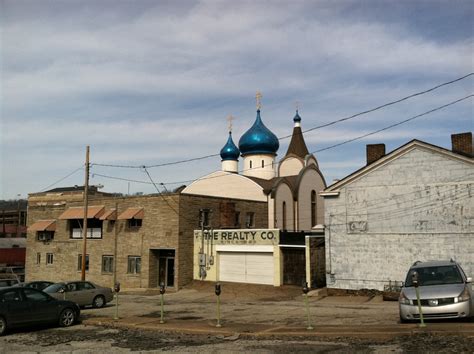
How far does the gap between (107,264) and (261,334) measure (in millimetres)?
24231

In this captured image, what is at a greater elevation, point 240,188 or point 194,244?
point 240,188

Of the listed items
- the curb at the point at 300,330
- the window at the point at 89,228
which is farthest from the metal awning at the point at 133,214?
the curb at the point at 300,330

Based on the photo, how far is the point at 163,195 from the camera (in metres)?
31.8

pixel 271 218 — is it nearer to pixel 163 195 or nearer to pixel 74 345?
pixel 163 195

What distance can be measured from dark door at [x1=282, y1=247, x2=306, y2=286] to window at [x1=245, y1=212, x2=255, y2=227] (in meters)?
8.09

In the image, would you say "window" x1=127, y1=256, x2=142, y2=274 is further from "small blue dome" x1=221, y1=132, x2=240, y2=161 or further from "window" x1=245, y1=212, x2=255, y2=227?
"small blue dome" x1=221, y1=132, x2=240, y2=161

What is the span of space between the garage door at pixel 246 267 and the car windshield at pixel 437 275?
51.6 feet

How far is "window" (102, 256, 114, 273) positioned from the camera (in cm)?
3403

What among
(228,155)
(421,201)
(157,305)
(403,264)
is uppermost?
(228,155)

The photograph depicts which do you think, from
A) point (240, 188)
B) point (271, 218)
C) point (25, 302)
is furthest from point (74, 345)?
point (240, 188)

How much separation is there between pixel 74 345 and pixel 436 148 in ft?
60.0

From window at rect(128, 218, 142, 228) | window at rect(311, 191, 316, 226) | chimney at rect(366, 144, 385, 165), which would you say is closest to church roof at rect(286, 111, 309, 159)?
window at rect(311, 191, 316, 226)

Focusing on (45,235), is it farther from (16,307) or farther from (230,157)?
(16,307)

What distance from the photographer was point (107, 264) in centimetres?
3438
